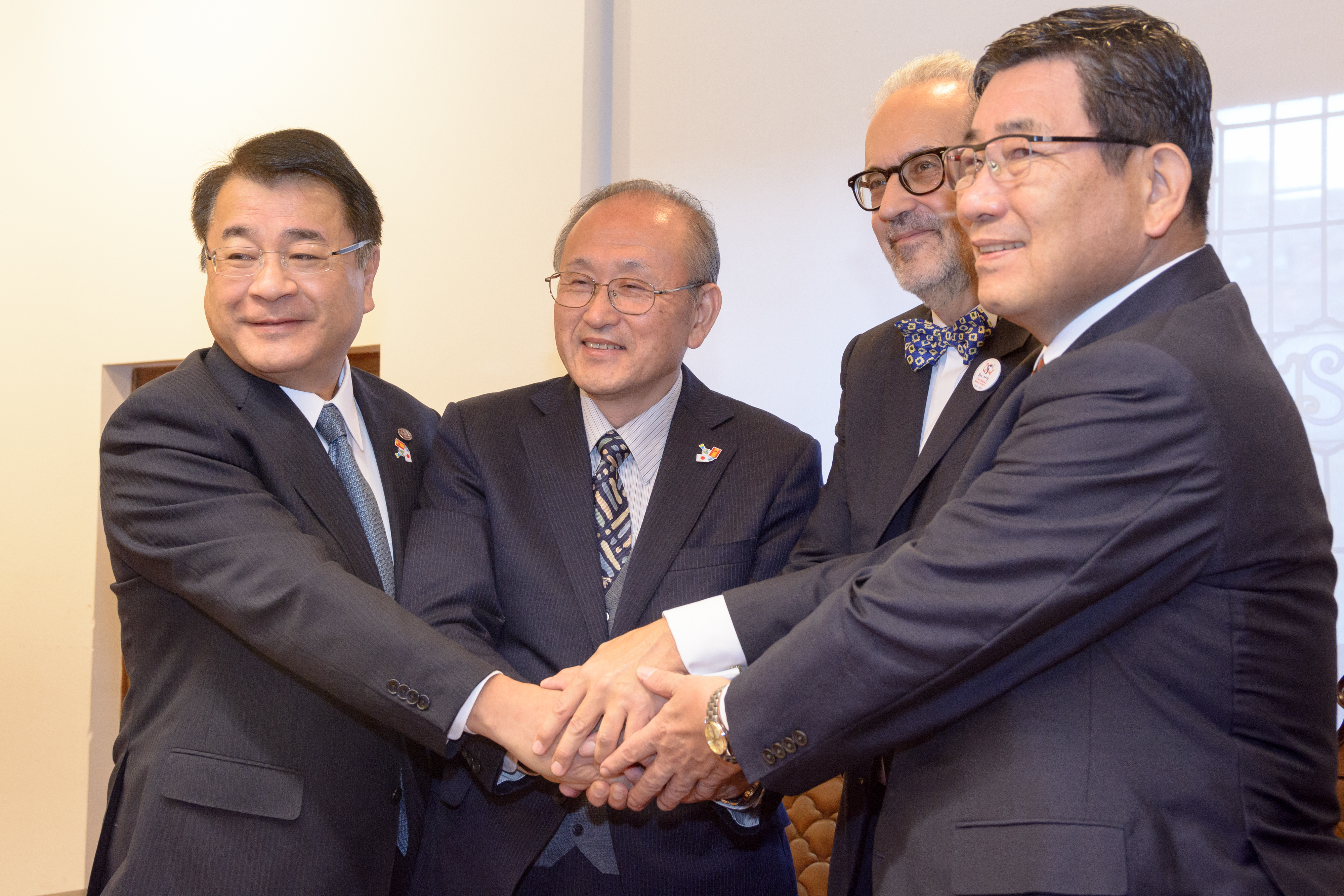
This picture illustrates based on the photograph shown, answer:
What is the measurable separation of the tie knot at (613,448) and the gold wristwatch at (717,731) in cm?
74

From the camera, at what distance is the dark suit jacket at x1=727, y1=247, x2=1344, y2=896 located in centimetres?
139

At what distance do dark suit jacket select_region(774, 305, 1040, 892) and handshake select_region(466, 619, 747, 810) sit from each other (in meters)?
0.23

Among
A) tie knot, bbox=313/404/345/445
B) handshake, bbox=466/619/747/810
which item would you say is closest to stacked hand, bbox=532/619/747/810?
handshake, bbox=466/619/747/810

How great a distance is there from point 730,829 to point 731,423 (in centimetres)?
89

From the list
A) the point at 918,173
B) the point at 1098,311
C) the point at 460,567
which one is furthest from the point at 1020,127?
the point at 460,567

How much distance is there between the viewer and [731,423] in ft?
8.30

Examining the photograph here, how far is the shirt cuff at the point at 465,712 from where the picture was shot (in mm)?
2039

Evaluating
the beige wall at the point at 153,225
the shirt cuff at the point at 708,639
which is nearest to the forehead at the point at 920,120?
the shirt cuff at the point at 708,639

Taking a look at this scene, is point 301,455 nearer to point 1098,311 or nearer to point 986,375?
point 986,375

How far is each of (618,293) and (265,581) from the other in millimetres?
1054

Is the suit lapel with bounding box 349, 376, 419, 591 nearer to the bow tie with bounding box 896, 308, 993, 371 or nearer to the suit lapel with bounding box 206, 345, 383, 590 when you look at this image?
the suit lapel with bounding box 206, 345, 383, 590

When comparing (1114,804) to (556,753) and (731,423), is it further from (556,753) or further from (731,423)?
(731,423)

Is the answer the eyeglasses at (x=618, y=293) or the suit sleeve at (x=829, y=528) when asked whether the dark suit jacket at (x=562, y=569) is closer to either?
the suit sleeve at (x=829, y=528)

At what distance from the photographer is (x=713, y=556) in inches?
90.9
